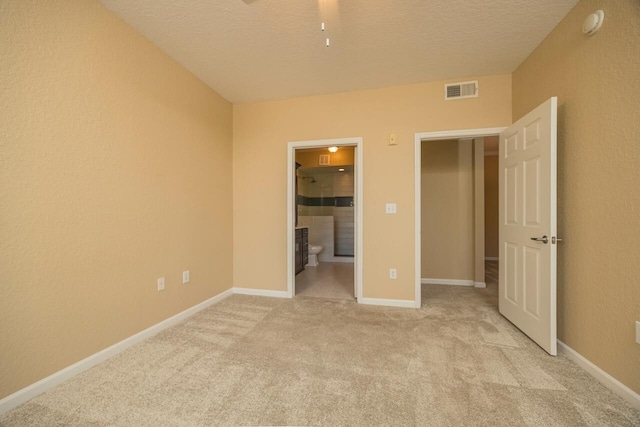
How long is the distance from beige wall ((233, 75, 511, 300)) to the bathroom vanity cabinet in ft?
4.23

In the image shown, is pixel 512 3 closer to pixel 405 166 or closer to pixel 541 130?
pixel 541 130

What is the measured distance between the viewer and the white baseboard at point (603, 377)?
4.37ft

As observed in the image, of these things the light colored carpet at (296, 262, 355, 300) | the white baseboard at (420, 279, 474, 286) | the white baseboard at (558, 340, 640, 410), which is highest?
the white baseboard at (558, 340, 640, 410)

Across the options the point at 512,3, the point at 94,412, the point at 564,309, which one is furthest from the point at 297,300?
the point at 512,3

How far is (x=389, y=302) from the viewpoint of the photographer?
2.84 m

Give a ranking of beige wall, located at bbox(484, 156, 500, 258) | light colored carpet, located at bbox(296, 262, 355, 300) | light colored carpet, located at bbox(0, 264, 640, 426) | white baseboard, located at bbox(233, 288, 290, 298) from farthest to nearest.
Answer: beige wall, located at bbox(484, 156, 500, 258)
light colored carpet, located at bbox(296, 262, 355, 300)
white baseboard, located at bbox(233, 288, 290, 298)
light colored carpet, located at bbox(0, 264, 640, 426)

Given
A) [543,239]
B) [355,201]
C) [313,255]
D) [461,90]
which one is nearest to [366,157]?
[355,201]

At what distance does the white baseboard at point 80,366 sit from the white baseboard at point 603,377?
322 centimetres

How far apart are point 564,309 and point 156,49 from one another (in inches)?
155

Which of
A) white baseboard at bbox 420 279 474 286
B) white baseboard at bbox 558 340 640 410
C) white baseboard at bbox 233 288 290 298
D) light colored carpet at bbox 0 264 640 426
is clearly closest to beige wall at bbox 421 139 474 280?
white baseboard at bbox 420 279 474 286

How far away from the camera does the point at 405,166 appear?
2.81 meters

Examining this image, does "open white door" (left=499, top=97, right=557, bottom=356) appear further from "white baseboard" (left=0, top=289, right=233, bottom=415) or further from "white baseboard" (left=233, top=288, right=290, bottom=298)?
"white baseboard" (left=0, top=289, right=233, bottom=415)

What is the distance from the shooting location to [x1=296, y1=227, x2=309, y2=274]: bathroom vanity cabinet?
4.48 metres

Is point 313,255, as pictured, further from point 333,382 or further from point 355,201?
point 333,382
